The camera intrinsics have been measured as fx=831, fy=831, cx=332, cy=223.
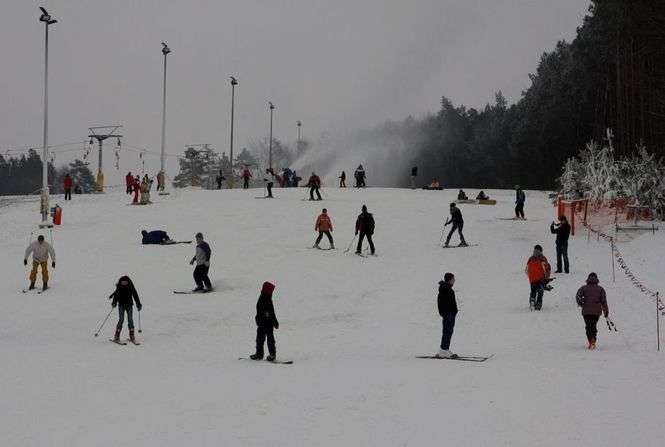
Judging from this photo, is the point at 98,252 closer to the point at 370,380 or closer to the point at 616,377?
the point at 370,380

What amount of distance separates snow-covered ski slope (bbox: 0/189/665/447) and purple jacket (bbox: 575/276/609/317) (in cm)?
71

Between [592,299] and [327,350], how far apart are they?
5.12m

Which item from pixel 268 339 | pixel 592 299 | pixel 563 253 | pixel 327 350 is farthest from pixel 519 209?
pixel 268 339

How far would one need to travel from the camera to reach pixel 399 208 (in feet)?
135

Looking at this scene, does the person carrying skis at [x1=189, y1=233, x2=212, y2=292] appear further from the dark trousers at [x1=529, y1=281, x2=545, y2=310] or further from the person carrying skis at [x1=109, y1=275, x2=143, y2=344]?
the dark trousers at [x1=529, y1=281, x2=545, y2=310]

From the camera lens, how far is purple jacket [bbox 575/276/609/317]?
15.2 m

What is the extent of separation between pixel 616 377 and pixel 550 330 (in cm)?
433

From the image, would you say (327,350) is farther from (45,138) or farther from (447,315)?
(45,138)

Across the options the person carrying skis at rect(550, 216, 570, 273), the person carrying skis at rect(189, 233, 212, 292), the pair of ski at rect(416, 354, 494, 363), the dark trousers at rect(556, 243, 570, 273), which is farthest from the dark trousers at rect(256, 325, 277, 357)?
the dark trousers at rect(556, 243, 570, 273)

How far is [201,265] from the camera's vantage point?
22688 mm

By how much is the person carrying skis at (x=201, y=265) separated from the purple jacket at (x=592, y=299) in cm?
1065

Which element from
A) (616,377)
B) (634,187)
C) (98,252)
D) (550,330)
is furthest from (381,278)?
(634,187)

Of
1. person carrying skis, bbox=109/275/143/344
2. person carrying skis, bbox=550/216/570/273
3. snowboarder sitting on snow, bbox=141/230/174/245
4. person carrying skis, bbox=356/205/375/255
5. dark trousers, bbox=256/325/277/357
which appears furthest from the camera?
snowboarder sitting on snow, bbox=141/230/174/245

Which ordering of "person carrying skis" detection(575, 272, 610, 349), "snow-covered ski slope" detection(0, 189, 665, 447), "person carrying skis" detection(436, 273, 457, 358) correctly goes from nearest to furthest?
"snow-covered ski slope" detection(0, 189, 665, 447) → "person carrying skis" detection(436, 273, 457, 358) → "person carrying skis" detection(575, 272, 610, 349)
